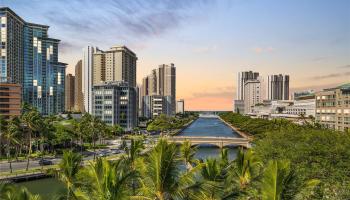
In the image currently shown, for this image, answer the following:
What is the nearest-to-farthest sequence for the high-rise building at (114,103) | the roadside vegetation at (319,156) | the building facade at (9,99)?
the roadside vegetation at (319,156)
the building facade at (9,99)
the high-rise building at (114,103)

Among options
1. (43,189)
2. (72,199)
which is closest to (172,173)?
(72,199)

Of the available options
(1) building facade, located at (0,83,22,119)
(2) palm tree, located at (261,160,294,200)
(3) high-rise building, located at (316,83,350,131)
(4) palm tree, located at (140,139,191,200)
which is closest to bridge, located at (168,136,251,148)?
(3) high-rise building, located at (316,83,350,131)

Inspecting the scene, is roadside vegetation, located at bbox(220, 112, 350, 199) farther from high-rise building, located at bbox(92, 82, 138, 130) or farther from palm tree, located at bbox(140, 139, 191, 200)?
high-rise building, located at bbox(92, 82, 138, 130)

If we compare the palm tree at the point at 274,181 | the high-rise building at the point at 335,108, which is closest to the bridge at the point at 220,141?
the high-rise building at the point at 335,108

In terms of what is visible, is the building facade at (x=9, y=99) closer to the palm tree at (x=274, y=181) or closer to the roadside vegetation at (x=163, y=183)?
the roadside vegetation at (x=163, y=183)

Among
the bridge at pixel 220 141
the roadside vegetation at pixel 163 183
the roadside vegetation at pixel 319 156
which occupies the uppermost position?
the roadside vegetation at pixel 163 183

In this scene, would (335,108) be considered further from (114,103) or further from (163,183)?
(163,183)
